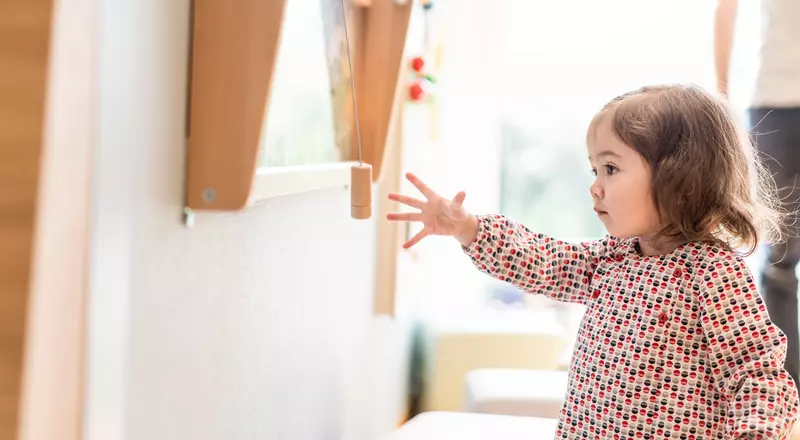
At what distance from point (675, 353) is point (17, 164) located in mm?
802

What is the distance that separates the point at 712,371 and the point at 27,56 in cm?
84

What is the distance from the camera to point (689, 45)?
8.24ft

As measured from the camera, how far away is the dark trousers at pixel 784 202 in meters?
1.58

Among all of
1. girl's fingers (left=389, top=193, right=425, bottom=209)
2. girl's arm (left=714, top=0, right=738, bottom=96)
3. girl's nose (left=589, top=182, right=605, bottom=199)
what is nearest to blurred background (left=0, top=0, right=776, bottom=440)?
girl's fingers (left=389, top=193, right=425, bottom=209)

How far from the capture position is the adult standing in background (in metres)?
1.59

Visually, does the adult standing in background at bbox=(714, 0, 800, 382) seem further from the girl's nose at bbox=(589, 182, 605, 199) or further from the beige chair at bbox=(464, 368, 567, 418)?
the girl's nose at bbox=(589, 182, 605, 199)

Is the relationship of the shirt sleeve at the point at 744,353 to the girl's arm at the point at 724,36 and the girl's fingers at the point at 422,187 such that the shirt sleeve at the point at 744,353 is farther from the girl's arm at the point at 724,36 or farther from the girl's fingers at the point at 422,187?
the girl's arm at the point at 724,36

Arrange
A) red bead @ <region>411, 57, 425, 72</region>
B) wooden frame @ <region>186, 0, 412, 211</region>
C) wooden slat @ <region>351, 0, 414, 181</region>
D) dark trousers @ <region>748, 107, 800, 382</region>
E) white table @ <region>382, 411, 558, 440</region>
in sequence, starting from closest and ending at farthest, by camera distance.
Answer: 1. wooden frame @ <region>186, 0, 412, 211</region>
2. wooden slat @ <region>351, 0, 414, 181</region>
3. white table @ <region>382, 411, 558, 440</region>
4. dark trousers @ <region>748, 107, 800, 382</region>
5. red bead @ <region>411, 57, 425, 72</region>

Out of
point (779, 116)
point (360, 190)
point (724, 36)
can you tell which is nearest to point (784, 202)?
point (779, 116)

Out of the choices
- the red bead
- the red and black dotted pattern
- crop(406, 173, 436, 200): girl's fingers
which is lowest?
the red and black dotted pattern

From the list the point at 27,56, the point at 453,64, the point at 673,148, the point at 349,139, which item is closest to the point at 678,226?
the point at 673,148

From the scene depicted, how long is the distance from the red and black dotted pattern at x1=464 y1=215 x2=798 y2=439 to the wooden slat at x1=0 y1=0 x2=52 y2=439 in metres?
0.71

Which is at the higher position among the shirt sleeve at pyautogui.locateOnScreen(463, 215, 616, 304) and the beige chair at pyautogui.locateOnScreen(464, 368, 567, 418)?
the shirt sleeve at pyautogui.locateOnScreen(463, 215, 616, 304)

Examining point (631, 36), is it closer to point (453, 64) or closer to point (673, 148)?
point (453, 64)
